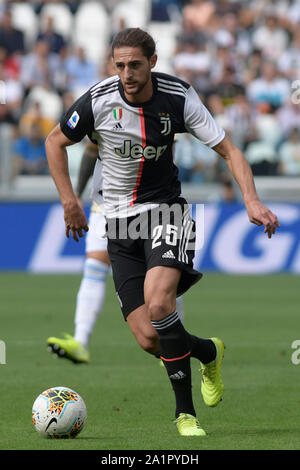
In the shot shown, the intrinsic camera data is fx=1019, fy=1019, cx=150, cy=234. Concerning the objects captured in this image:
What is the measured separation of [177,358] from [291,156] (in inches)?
452

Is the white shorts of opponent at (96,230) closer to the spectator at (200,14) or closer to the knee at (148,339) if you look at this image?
the knee at (148,339)

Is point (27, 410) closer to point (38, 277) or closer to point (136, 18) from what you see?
point (38, 277)

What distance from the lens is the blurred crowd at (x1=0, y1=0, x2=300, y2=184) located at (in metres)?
16.7

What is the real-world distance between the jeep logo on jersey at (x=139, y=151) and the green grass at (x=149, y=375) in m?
1.61

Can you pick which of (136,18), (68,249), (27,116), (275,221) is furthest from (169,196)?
(136,18)

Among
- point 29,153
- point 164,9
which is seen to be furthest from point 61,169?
point 164,9

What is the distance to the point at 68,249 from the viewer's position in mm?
16422

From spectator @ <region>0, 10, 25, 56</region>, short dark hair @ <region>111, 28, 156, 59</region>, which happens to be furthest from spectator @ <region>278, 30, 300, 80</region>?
short dark hair @ <region>111, 28, 156, 59</region>

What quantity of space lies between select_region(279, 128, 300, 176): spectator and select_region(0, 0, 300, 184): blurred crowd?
0.7 inches

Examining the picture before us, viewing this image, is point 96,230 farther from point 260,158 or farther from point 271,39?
point 271,39

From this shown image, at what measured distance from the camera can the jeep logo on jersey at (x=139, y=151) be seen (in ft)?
20.0

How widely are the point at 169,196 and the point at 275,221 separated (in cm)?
90

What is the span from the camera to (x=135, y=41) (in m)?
5.83

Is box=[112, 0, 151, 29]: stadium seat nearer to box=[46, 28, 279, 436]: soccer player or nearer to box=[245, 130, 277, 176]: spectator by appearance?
box=[245, 130, 277, 176]: spectator
